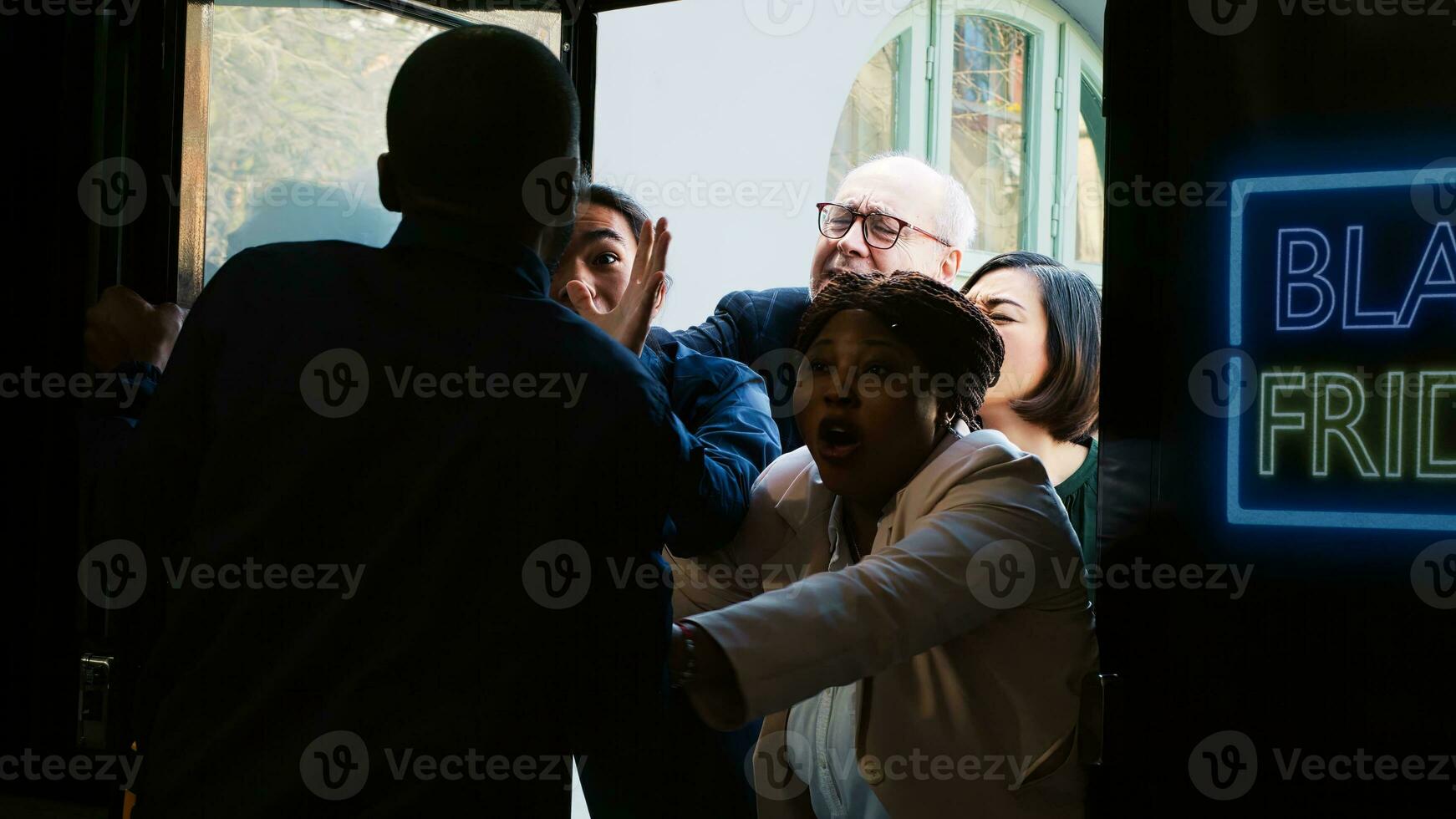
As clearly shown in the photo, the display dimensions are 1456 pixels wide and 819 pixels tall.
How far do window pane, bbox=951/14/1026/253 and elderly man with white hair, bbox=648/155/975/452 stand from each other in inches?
197

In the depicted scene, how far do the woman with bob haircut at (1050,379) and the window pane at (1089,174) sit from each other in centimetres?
611

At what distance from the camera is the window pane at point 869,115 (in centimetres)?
701

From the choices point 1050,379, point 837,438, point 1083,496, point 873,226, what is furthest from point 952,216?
point 837,438

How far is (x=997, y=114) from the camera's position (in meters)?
8.12

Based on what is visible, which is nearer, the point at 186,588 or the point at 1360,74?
the point at 186,588

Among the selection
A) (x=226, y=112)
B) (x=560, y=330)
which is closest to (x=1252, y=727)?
(x=560, y=330)

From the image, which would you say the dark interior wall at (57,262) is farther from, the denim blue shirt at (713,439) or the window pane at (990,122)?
the window pane at (990,122)

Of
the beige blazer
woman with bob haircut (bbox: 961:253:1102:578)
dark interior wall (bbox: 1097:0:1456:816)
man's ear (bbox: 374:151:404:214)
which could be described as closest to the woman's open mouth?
the beige blazer

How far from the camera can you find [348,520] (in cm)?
123

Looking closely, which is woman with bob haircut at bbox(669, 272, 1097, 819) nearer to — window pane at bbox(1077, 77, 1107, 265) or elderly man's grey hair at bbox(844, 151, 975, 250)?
elderly man's grey hair at bbox(844, 151, 975, 250)

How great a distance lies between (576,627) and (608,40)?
4.30m

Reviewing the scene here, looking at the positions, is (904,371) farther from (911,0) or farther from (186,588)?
(911,0)

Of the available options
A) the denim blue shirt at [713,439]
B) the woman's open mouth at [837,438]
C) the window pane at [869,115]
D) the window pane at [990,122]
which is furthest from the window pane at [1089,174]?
the woman's open mouth at [837,438]

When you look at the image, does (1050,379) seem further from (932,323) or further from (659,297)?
(659,297)
